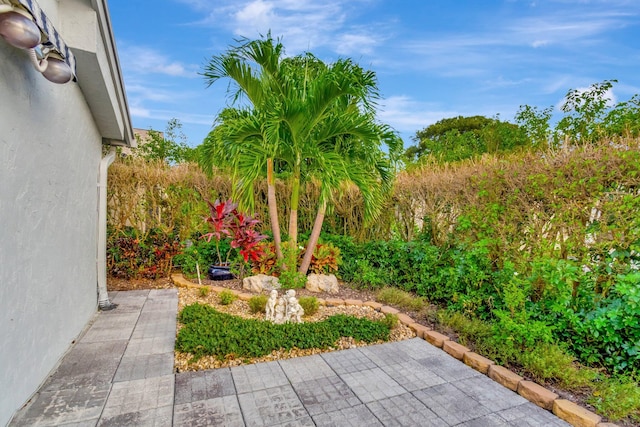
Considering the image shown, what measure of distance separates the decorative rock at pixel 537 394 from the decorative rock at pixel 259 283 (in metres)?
3.58

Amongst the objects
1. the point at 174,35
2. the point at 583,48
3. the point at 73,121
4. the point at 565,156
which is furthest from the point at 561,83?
the point at 73,121

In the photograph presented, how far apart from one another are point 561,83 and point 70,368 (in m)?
11.1

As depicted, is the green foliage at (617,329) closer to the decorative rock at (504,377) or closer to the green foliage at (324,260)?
the decorative rock at (504,377)

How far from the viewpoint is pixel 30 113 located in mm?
2406

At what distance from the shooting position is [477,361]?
3.12m

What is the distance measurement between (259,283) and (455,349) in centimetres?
309

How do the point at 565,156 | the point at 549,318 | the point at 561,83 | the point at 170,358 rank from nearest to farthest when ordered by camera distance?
1. the point at 170,358
2. the point at 549,318
3. the point at 565,156
4. the point at 561,83

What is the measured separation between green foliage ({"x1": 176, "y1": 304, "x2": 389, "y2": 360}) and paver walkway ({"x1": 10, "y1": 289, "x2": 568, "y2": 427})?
7.7 inches

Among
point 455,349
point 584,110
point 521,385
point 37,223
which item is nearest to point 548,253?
point 455,349

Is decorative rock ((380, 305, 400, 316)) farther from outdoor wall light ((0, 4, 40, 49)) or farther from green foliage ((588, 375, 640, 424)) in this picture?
outdoor wall light ((0, 4, 40, 49))

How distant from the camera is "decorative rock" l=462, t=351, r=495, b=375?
10.0 ft

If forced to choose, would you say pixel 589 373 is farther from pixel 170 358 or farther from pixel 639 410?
pixel 170 358

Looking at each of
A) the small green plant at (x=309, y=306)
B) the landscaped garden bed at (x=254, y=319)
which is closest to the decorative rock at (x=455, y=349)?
the landscaped garden bed at (x=254, y=319)

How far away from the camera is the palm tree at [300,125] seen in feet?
16.4
